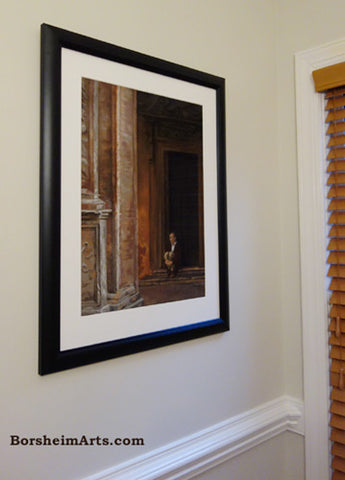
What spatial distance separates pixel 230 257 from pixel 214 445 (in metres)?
0.61

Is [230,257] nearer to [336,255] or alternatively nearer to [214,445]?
[336,255]

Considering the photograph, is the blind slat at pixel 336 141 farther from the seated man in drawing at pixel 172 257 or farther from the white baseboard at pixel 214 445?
the white baseboard at pixel 214 445

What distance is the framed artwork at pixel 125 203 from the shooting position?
3.21ft

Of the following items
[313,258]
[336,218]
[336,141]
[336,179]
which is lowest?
[313,258]

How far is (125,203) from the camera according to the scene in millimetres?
1114

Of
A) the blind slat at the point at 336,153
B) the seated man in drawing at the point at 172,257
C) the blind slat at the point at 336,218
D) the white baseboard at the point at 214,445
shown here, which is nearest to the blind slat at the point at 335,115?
the blind slat at the point at 336,153

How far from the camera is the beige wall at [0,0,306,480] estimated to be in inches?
36.7

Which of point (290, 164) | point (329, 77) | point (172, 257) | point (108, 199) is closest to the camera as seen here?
point (108, 199)

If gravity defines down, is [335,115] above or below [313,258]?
above

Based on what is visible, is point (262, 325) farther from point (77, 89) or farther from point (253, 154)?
point (77, 89)

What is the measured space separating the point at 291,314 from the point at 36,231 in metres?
1.05

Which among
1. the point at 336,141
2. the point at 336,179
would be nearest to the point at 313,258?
the point at 336,179

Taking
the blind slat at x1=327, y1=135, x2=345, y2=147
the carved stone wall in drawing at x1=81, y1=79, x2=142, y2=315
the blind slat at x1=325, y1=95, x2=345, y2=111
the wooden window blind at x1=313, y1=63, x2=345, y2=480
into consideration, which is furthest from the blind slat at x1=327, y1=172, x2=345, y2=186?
the carved stone wall in drawing at x1=81, y1=79, x2=142, y2=315

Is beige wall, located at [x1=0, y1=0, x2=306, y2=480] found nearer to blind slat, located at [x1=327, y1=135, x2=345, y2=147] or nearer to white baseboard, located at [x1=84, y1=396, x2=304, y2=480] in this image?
white baseboard, located at [x1=84, y1=396, x2=304, y2=480]
